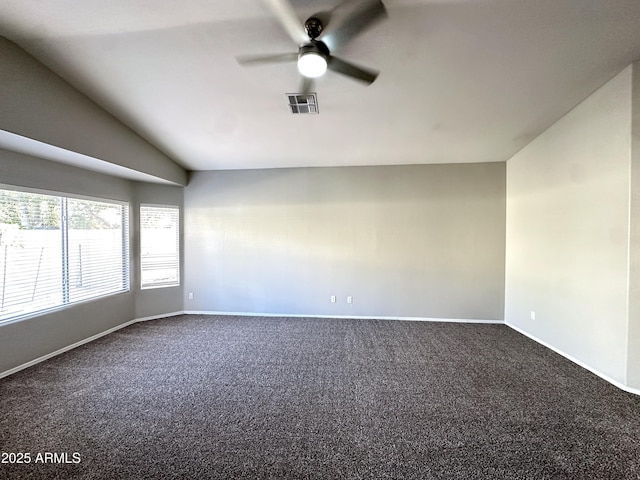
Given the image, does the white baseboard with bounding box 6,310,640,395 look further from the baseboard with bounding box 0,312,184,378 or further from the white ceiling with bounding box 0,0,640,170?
the white ceiling with bounding box 0,0,640,170

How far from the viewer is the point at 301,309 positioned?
514cm

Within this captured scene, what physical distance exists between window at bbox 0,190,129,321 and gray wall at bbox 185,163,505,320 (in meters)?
1.18

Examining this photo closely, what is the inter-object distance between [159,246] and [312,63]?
4.45 m

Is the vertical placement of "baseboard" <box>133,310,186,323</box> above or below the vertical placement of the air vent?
below

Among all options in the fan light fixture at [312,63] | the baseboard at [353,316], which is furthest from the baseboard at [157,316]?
the fan light fixture at [312,63]

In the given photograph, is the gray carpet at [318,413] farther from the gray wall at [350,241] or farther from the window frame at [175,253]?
the window frame at [175,253]

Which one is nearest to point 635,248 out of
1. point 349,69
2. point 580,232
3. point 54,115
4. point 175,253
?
point 580,232

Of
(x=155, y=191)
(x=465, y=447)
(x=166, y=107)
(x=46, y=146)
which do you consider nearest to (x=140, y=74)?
(x=166, y=107)

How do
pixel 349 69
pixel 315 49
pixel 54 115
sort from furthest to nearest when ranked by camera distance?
pixel 54 115, pixel 349 69, pixel 315 49

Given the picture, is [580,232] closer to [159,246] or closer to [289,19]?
[289,19]

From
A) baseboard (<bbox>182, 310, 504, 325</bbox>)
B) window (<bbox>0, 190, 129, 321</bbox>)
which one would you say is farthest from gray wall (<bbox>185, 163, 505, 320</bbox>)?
window (<bbox>0, 190, 129, 321</bbox>)

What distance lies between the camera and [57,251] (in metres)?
3.69

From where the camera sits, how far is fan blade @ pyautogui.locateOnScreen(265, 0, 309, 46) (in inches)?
80.4

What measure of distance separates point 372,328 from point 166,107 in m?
4.26
